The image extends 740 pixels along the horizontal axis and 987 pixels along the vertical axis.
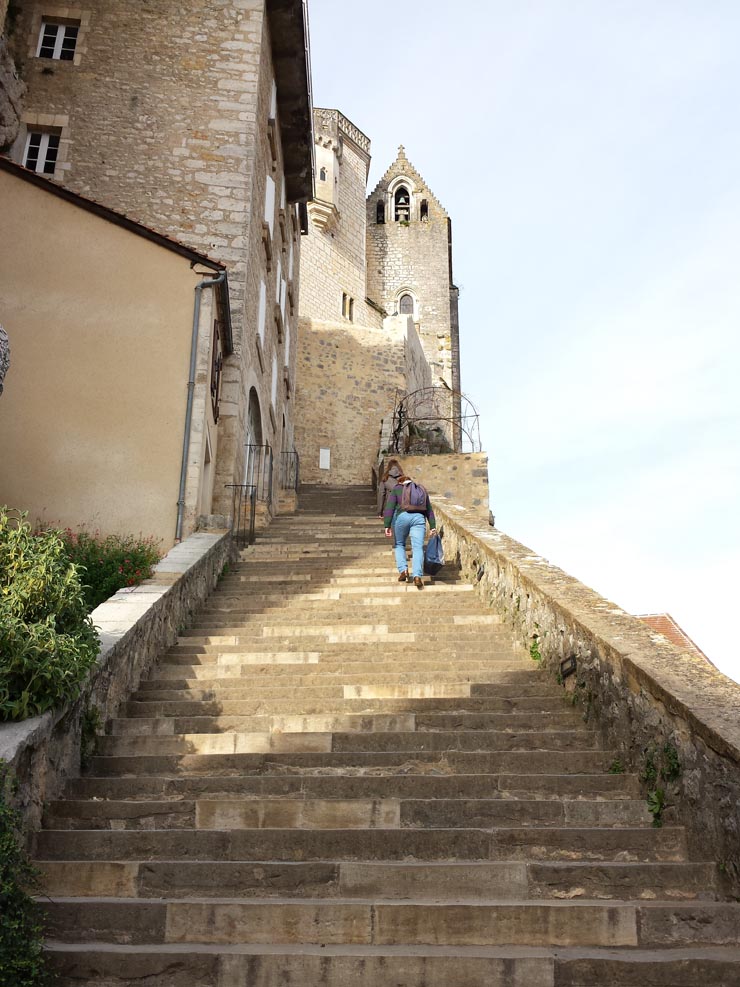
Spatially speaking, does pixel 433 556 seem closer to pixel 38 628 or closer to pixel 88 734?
pixel 88 734

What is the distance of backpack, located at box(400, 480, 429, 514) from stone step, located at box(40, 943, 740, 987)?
241 inches

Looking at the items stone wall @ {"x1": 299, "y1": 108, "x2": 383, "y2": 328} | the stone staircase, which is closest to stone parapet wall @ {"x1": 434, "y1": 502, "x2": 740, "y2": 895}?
the stone staircase

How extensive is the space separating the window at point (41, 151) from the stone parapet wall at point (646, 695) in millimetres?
10877

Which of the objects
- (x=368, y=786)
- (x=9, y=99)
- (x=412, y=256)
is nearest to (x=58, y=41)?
(x=9, y=99)

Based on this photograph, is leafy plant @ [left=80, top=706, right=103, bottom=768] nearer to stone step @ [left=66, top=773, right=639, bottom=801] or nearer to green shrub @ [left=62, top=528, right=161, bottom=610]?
stone step @ [left=66, top=773, right=639, bottom=801]

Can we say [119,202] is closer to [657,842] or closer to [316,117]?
[657,842]

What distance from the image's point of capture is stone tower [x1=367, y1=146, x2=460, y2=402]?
145 feet

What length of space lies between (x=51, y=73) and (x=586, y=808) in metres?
14.4

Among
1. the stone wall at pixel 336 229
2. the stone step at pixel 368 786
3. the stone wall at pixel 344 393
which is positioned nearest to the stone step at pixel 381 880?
the stone step at pixel 368 786

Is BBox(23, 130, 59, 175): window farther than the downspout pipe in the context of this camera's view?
Yes

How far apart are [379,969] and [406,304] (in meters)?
42.5

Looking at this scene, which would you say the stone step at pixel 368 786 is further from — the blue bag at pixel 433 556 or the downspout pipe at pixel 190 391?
the downspout pipe at pixel 190 391

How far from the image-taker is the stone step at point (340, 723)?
5328 millimetres

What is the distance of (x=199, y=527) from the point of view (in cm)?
1026
